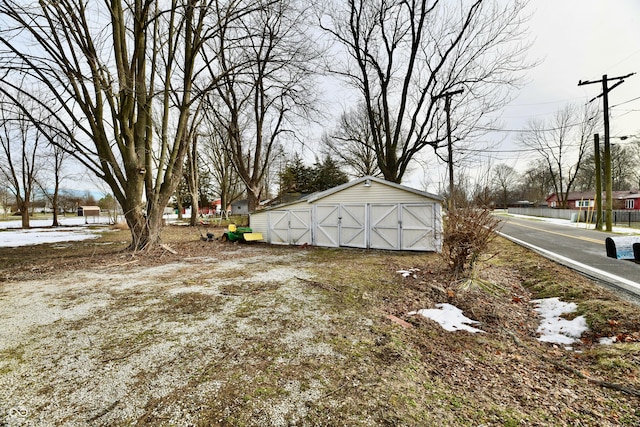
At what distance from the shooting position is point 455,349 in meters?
3.18

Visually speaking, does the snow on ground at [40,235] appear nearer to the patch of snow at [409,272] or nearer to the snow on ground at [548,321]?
the patch of snow at [409,272]

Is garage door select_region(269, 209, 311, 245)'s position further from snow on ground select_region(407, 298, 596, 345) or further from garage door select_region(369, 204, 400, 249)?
snow on ground select_region(407, 298, 596, 345)

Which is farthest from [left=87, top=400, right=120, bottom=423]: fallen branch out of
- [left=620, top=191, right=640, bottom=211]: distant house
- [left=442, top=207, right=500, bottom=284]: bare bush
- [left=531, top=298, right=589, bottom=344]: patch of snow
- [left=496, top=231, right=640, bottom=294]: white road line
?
[left=620, top=191, right=640, bottom=211]: distant house

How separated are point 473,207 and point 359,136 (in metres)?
19.6

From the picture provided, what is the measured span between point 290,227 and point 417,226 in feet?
18.0

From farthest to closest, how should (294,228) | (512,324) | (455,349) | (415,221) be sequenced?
(294,228) → (415,221) → (512,324) → (455,349)

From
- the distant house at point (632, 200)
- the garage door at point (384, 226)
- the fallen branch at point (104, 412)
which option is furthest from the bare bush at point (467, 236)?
the distant house at point (632, 200)

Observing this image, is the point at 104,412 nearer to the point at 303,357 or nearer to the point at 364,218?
the point at 303,357

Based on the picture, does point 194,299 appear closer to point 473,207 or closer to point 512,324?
point 512,324

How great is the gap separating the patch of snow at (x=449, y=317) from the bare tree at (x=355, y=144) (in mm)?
19969

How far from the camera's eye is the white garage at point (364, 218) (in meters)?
10.4

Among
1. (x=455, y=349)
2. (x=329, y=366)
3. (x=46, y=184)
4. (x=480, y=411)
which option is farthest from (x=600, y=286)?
(x=46, y=184)

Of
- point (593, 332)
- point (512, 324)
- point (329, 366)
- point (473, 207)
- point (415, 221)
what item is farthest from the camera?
point (415, 221)

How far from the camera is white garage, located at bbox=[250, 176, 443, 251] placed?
1041 cm
